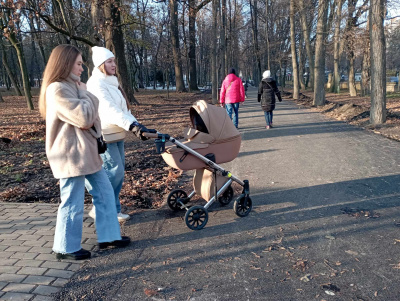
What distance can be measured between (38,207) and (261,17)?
39763mm

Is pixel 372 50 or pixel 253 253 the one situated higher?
pixel 372 50

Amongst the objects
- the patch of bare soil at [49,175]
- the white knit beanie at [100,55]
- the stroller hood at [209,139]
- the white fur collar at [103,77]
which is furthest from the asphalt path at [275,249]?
the white knit beanie at [100,55]

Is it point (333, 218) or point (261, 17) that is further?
point (261, 17)

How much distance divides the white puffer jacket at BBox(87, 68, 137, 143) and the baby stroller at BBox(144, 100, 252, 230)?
56 centimetres

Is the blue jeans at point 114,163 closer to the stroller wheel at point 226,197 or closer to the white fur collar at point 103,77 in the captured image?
the white fur collar at point 103,77

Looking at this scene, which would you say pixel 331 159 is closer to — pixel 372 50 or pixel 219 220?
pixel 219 220

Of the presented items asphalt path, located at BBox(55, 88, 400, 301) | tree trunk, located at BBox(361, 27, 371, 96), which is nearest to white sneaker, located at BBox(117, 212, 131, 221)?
asphalt path, located at BBox(55, 88, 400, 301)

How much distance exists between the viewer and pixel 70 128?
339 centimetres

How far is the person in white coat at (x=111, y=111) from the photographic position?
3939 millimetres

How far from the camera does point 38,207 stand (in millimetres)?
5047

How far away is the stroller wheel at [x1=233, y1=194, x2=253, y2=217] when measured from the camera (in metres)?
4.55

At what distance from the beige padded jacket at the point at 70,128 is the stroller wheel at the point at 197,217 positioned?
1.30 m

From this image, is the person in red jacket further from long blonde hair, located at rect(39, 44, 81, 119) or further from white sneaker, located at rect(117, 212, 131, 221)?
long blonde hair, located at rect(39, 44, 81, 119)

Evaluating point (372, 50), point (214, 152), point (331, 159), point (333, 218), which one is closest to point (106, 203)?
point (214, 152)
